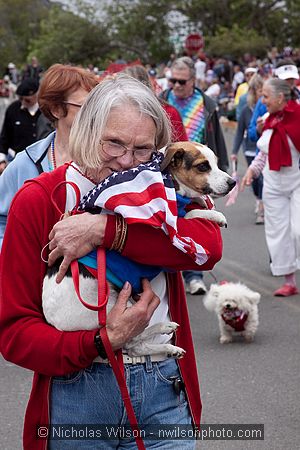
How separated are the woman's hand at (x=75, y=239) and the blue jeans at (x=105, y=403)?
319mm

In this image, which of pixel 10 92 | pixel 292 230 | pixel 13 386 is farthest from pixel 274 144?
pixel 10 92

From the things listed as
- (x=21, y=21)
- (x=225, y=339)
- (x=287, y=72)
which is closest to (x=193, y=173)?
(x=225, y=339)

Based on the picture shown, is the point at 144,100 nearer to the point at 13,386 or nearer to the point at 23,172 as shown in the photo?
the point at 23,172

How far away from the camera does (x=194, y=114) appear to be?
31.1 ft

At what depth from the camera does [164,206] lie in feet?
9.18

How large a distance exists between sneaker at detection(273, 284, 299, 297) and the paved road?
0.09 m

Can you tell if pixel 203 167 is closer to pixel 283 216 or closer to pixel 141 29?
pixel 283 216

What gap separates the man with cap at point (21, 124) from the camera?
34.1ft

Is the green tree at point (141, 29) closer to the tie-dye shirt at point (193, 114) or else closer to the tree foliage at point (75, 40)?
the tree foliage at point (75, 40)

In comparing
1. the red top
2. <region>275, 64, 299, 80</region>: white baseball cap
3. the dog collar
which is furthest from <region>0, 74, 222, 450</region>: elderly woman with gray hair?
<region>275, 64, 299, 80</region>: white baseball cap

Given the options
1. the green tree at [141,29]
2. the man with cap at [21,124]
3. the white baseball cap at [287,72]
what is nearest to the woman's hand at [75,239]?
the man with cap at [21,124]

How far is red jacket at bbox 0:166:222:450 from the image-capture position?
2.80m

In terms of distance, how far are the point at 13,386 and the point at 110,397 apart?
3921 mm

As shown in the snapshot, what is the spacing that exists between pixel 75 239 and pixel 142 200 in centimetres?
23
